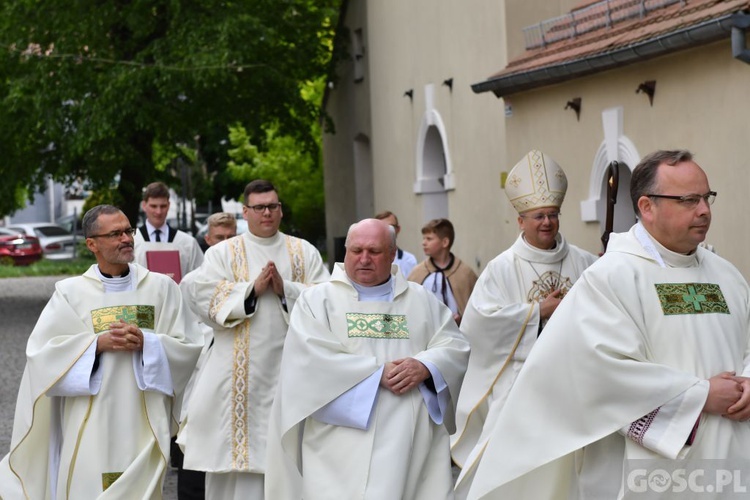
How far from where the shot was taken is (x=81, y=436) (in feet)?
24.1

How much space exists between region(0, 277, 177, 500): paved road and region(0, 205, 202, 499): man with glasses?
2.03m

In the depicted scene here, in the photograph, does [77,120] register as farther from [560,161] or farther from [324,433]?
[324,433]

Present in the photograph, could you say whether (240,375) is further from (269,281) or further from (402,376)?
(402,376)

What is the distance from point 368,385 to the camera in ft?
20.8

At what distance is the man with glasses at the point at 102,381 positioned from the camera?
7312 mm

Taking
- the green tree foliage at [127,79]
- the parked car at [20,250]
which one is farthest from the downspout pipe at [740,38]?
the parked car at [20,250]

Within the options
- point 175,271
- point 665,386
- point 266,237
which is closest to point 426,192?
point 175,271

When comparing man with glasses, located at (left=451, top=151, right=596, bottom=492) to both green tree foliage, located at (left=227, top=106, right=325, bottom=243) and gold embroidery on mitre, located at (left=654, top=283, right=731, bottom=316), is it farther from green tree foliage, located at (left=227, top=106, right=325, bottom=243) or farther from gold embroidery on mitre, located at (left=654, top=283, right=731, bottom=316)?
green tree foliage, located at (left=227, top=106, right=325, bottom=243)

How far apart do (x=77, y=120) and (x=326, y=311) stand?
17.3 metres

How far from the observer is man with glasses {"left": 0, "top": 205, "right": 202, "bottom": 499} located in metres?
7.31

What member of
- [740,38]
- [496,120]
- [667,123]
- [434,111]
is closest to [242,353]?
[740,38]

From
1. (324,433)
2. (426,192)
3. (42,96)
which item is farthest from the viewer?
(42,96)

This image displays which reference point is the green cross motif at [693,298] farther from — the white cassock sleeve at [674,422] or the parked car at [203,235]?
the parked car at [203,235]

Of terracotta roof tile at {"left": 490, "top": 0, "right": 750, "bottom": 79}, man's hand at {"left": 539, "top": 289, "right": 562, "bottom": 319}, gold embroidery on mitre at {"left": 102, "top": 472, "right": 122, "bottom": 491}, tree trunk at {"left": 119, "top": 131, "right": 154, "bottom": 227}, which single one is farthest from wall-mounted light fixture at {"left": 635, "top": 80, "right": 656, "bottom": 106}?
tree trunk at {"left": 119, "top": 131, "right": 154, "bottom": 227}
